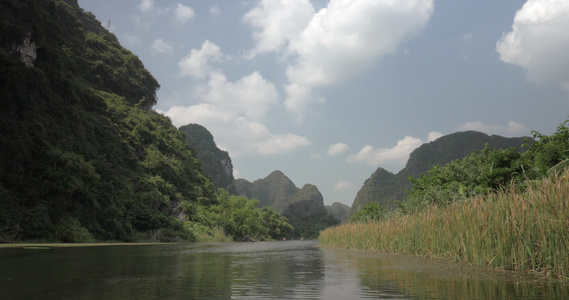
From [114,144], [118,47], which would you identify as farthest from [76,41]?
[114,144]

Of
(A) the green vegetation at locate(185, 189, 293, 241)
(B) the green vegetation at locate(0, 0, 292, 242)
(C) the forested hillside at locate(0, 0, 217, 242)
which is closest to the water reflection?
(B) the green vegetation at locate(0, 0, 292, 242)

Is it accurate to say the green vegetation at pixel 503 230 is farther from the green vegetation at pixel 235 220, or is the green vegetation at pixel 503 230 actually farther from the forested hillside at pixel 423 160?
the forested hillside at pixel 423 160

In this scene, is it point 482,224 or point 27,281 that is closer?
point 27,281

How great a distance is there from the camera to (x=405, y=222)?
18.1 meters

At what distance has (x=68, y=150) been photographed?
4269cm

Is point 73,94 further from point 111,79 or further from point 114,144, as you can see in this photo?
point 111,79

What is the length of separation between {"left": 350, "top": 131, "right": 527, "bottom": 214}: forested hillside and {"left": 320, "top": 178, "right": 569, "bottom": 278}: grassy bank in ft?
436

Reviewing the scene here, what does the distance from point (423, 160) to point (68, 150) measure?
5940 inches

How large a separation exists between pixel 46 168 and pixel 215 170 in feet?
467

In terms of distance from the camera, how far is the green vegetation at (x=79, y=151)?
3409cm

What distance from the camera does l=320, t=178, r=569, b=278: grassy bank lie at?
8.09 m

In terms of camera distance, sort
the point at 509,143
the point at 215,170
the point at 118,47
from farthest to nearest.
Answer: the point at 215,170 → the point at 509,143 → the point at 118,47

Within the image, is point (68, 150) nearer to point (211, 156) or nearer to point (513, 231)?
point (513, 231)

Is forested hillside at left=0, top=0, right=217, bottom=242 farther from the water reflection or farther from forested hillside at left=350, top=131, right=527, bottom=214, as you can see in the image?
forested hillside at left=350, top=131, right=527, bottom=214
